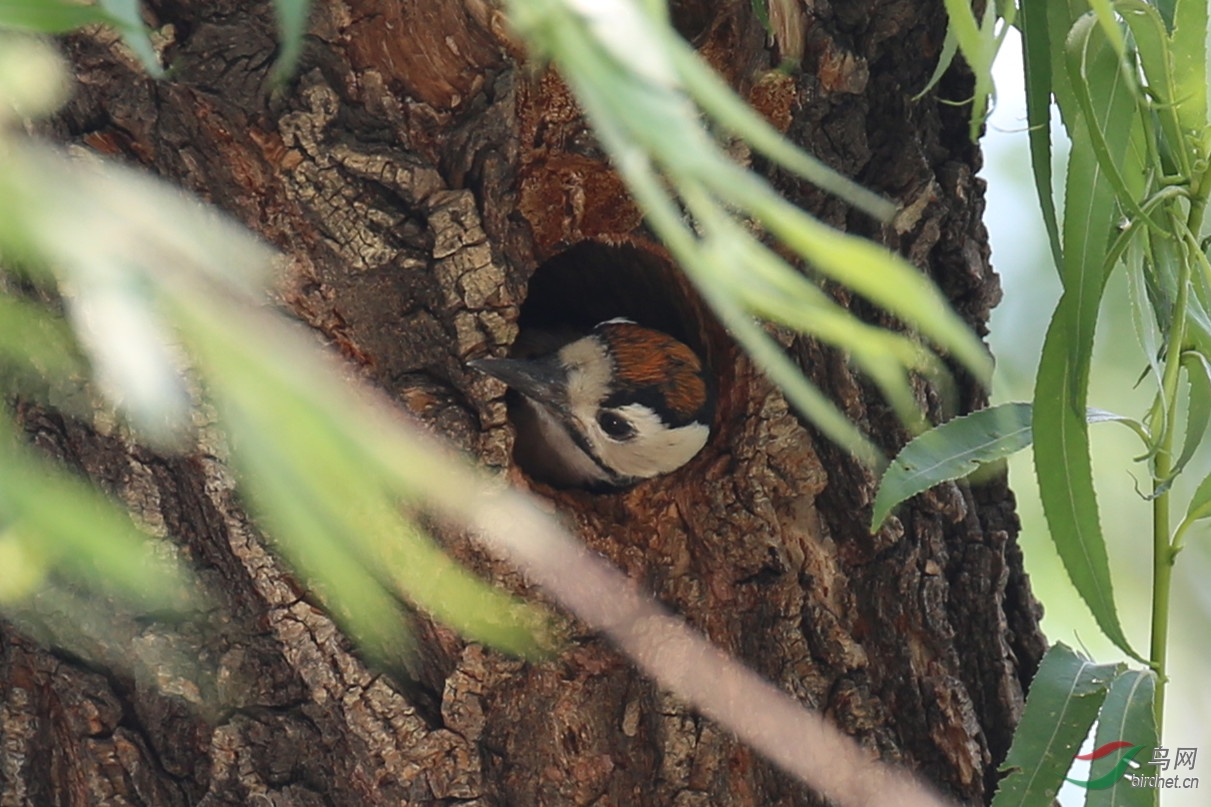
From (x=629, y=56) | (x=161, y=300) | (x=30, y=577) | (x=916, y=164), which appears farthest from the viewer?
(x=916, y=164)

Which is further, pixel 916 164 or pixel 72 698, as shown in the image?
pixel 916 164

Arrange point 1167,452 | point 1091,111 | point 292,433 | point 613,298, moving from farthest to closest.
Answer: point 613,298, point 1167,452, point 1091,111, point 292,433

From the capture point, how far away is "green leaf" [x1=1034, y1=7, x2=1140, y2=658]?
4.79ft

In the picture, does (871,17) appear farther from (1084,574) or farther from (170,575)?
(170,575)

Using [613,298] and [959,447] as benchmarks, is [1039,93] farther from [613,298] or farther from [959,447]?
[613,298]

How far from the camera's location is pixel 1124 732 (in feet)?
5.41

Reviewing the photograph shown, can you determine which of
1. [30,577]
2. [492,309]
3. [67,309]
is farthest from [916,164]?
[30,577]

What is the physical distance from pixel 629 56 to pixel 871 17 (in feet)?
4.99

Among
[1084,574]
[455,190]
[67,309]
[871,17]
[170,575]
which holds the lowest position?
[170,575]

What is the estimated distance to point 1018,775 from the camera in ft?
5.58

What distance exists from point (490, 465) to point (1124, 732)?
939 mm

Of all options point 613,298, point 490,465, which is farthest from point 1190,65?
point 613,298

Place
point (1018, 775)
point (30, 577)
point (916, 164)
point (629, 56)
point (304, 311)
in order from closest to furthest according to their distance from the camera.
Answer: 1. point (629, 56)
2. point (30, 577)
3. point (1018, 775)
4. point (304, 311)
5. point (916, 164)

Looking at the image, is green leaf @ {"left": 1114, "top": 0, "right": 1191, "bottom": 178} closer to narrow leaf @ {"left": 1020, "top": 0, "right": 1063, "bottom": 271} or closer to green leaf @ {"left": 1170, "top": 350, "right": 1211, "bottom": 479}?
narrow leaf @ {"left": 1020, "top": 0, "right": 1063, "bottom": 271}
